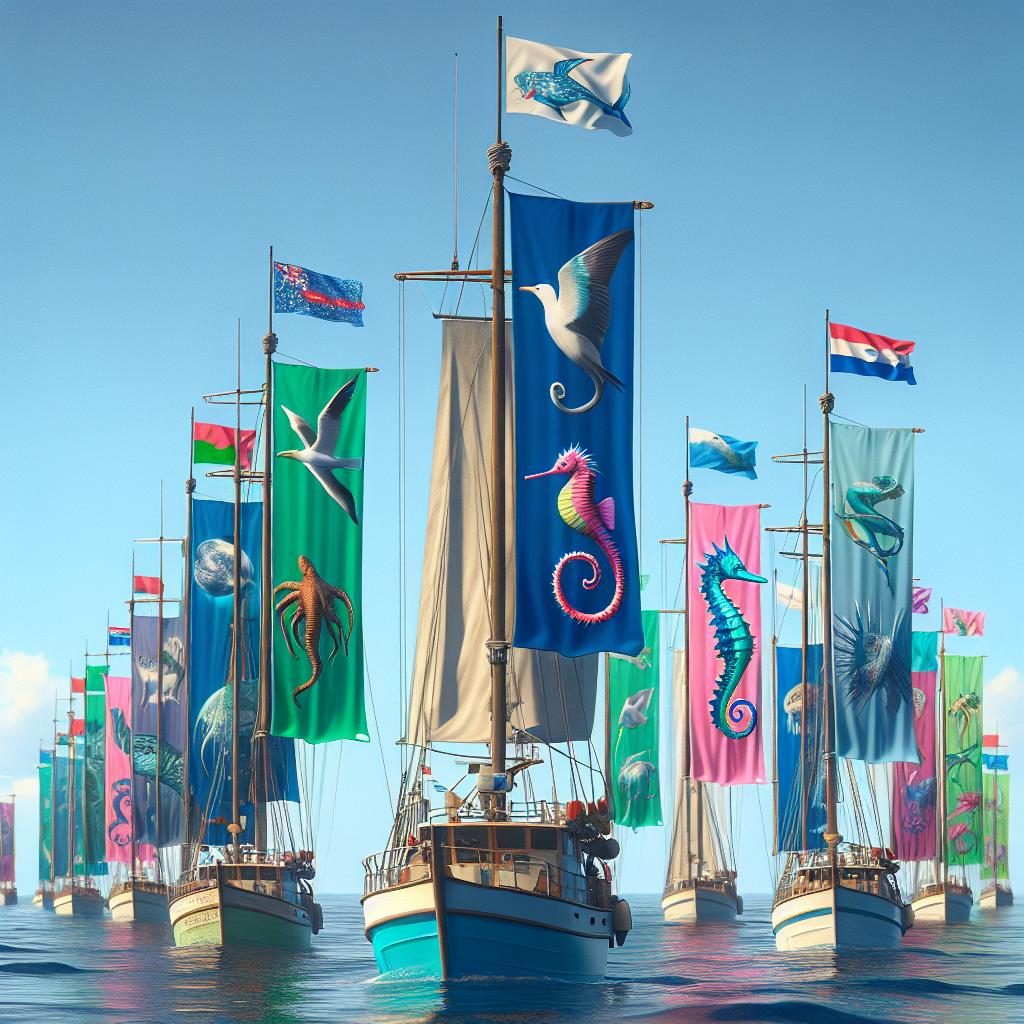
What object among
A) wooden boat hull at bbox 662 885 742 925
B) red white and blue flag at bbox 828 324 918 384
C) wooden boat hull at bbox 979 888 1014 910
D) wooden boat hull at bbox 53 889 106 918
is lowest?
wooden boat hull at bbox 979 888 1014 910

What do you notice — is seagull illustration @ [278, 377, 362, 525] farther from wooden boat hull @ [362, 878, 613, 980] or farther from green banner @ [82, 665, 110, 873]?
green banner @ [82, 665, 110, 873]

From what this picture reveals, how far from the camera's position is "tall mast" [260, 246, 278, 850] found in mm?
72562

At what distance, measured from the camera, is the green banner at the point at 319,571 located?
69.9 m

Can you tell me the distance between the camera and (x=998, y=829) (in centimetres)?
16775

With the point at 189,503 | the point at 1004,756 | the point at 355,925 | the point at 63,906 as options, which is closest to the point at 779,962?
the point at 189,503

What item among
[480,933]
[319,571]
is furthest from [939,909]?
[480,933]

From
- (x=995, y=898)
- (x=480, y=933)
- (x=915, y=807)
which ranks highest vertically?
(x=480, y=933)

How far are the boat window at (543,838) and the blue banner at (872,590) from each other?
27923mm

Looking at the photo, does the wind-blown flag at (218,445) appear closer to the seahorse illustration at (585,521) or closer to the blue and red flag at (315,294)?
the blue and red flag at (315,294)

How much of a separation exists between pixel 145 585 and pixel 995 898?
8850 cm

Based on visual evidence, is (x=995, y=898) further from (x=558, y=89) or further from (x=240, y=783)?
(x=558, y=89)

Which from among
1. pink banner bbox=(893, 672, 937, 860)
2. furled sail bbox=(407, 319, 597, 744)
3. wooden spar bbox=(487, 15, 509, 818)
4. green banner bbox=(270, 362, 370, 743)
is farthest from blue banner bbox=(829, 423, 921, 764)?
pink banner bbox=(893, 672, 937, 860)

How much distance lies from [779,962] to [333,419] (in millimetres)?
25088

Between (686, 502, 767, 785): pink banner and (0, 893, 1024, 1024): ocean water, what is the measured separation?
9.31m
